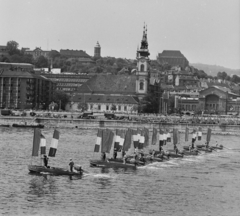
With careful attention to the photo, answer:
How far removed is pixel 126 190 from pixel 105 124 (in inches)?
3710

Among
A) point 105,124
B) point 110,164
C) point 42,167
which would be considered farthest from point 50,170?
point 105,124

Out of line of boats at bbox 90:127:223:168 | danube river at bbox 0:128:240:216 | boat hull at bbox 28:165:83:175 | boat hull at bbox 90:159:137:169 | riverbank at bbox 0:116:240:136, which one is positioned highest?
riverbank at bbox 0:116:240:136

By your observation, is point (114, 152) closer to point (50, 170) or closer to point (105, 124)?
point (50, 170)

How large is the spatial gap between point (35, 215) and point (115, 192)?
10.9 m

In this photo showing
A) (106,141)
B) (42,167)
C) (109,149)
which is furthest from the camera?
(109,149)

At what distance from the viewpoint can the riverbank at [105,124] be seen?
499 ft

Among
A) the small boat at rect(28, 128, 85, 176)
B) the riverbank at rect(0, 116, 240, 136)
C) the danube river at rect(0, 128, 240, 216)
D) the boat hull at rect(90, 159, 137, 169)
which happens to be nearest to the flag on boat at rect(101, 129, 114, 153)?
the boat hull at rect(90, 159, 137, 169)

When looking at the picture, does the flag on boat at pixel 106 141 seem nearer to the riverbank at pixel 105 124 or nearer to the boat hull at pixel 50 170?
the boat hull at pixel 50 170

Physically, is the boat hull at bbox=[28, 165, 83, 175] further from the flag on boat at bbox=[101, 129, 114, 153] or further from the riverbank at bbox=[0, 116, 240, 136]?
the riverbank at bbox=[0, 116, 240, 136]

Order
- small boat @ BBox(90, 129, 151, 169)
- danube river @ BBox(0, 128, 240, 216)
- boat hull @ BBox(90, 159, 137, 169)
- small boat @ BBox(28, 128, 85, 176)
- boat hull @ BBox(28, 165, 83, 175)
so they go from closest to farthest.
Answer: danube river @ BBox(0, 128, 240, 216) → boat hull @ BBox(28, 165, 83, 175) → small boat @ BBox(28, 128, 85, 176) → boat hull @ BBox(90, 159, 137, 169) → small boat @ BBox(90, 129, 151, 169)

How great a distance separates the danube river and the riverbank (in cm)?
6637

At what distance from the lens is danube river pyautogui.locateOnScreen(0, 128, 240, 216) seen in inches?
2089

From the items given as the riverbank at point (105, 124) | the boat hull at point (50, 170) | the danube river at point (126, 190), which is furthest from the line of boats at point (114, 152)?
the riverbank at point (105, 124)

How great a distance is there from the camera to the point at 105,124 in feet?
509
